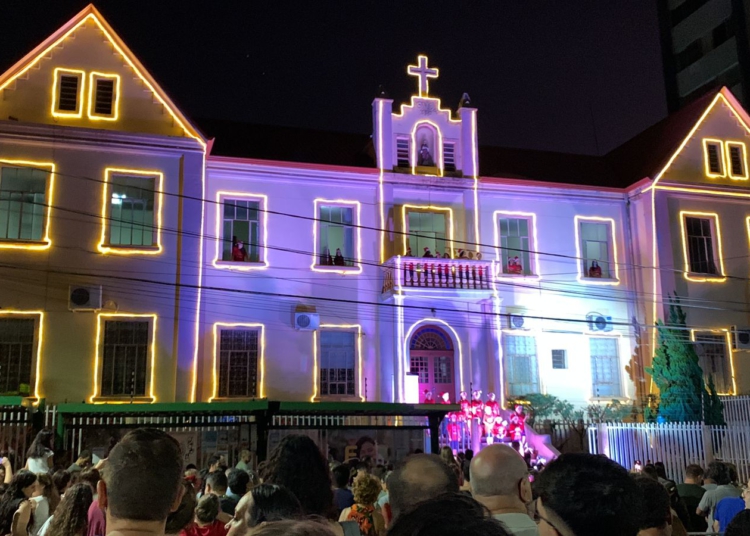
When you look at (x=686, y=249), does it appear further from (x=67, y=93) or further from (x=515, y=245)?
(x=67, y=93)

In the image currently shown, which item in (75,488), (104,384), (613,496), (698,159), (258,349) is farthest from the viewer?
(698,159)

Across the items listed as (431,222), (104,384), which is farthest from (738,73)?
(104,384)

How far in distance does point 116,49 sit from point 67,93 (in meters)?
2.05

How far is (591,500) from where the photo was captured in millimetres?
3607

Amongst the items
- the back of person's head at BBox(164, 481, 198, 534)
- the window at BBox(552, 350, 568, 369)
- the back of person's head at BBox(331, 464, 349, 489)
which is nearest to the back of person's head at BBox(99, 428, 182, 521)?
the back of person's head at BBox(164, 481, 198, 534)

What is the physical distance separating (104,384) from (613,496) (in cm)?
2146

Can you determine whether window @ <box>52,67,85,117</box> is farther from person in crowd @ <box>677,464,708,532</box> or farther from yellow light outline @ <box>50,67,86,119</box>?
person in crowd @ <box>677,464,708,532</box>

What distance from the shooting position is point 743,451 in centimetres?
2114

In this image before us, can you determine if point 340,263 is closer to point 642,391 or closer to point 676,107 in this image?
point 642,391

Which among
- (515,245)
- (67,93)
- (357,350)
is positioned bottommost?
(357,350)

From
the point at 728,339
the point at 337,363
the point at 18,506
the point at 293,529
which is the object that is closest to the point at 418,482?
the point at 293,529

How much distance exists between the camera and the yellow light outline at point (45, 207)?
22891mm

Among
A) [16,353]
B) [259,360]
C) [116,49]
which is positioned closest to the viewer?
[16,353]

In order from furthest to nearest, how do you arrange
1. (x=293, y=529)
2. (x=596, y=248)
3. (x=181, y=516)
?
(x=596, y=248), (x=181, y=516), (x=293, y=529)
